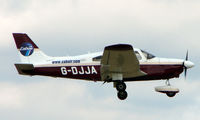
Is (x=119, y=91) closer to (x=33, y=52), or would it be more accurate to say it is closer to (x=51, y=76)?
(x=51, y=76)

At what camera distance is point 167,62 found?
2125 cm

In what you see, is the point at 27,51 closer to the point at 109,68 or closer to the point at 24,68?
the point at 24,68

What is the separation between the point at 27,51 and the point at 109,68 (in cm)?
478

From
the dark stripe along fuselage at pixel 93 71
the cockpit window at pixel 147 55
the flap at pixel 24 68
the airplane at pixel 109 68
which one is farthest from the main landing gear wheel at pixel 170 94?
the flap at pixel 24 68

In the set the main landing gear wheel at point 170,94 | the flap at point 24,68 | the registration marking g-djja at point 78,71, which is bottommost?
the main landing gear wheel at point 170,94

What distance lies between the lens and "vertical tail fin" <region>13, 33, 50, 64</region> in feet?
72.5

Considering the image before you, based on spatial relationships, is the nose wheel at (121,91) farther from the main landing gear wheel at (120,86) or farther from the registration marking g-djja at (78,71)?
the registration marking g-djja at (78,71)

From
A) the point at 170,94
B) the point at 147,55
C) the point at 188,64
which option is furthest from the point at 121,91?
the point at 188,64

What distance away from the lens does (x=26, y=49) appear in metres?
22.3

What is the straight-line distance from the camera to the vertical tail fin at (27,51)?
22.1 meters

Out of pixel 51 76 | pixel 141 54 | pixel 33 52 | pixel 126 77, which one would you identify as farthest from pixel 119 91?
pixel 33 52

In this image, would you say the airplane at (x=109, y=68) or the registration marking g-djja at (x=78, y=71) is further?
the registration marking g-djja at (x=78, y=71)

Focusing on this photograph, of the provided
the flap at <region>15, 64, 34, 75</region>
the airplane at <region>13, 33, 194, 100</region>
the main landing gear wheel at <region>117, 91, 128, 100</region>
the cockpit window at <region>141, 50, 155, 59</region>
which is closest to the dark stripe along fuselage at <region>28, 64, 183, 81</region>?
the airplane at <region>13, 33, 194, 100</region>

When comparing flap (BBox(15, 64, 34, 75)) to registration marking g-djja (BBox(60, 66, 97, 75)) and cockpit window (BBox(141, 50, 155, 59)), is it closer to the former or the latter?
registration marking g-djja (BBox(60, 66, 97, 75))
